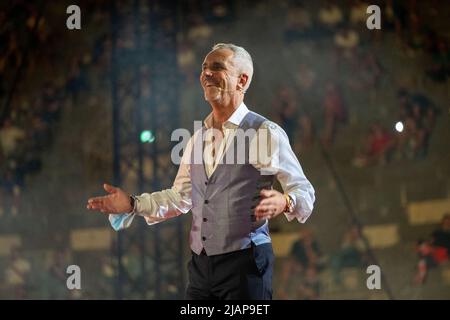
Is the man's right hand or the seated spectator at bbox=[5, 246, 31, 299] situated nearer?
the man's right hand

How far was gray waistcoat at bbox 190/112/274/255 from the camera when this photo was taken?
291 cm

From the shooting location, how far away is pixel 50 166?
7.09 m

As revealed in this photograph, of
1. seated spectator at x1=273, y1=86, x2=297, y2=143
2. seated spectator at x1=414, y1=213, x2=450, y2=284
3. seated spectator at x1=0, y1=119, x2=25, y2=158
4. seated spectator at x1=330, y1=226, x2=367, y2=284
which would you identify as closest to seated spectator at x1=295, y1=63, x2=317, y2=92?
seated spectator at x1=273, y1=86, x2=297, y2=143

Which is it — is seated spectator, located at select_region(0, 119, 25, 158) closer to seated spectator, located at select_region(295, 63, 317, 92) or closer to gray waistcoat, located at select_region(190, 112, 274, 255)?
seated spectator, located at select_region(295, 63, 317, 92)

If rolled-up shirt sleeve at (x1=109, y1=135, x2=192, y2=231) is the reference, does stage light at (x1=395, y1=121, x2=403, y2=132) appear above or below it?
above

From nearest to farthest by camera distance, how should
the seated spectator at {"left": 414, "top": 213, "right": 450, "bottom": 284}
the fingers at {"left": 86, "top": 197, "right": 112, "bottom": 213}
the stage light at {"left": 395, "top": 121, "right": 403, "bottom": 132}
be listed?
the fingers at {"left": 86, "top": 197, "right": 112, "bottom": 213}, the seated spectator at {"left": 414, "top": 213, "right": 450, "bottom": 284}, the stage light at {"left": 395, "top": 121, "right": 403, "bottom": 132}

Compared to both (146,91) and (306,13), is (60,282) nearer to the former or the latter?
(146,91)

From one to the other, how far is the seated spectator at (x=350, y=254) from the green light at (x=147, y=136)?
1.73 metres

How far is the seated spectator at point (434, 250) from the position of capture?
6.30m

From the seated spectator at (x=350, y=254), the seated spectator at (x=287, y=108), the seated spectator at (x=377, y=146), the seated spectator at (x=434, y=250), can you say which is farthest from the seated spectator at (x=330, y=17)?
the seated spectator at (x=434, y=250)

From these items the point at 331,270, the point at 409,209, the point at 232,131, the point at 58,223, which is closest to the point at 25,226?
the point at 58,223

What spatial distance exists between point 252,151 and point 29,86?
469 centimetres

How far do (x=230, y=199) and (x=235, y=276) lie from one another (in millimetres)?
276
